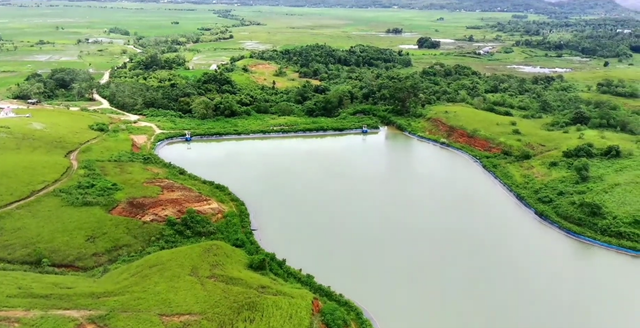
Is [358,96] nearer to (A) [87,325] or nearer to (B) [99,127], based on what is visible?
(B) [99,127]

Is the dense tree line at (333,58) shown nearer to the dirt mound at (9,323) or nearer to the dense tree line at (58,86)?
the dense tree line at (58,86)

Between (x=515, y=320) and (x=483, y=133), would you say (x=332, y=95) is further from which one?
(x=515, y=320)

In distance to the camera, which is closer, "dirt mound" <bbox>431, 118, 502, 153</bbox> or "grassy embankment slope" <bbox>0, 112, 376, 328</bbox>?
"grassy embankment slope" <bbox>0, 112, 376, 328</bbox>

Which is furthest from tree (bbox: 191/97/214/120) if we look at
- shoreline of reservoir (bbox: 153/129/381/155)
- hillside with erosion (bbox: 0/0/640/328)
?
shoreline of reservoir (bbox: 153/129/381/155)

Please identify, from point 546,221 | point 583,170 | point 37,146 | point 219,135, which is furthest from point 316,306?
point 219,135

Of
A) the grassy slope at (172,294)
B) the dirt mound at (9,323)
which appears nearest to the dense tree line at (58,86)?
the grassy slope at (172,294)

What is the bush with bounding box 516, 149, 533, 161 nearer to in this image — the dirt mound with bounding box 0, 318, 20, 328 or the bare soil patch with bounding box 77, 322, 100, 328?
the bare soil patch with bounding box 77, 322, 100, 328
